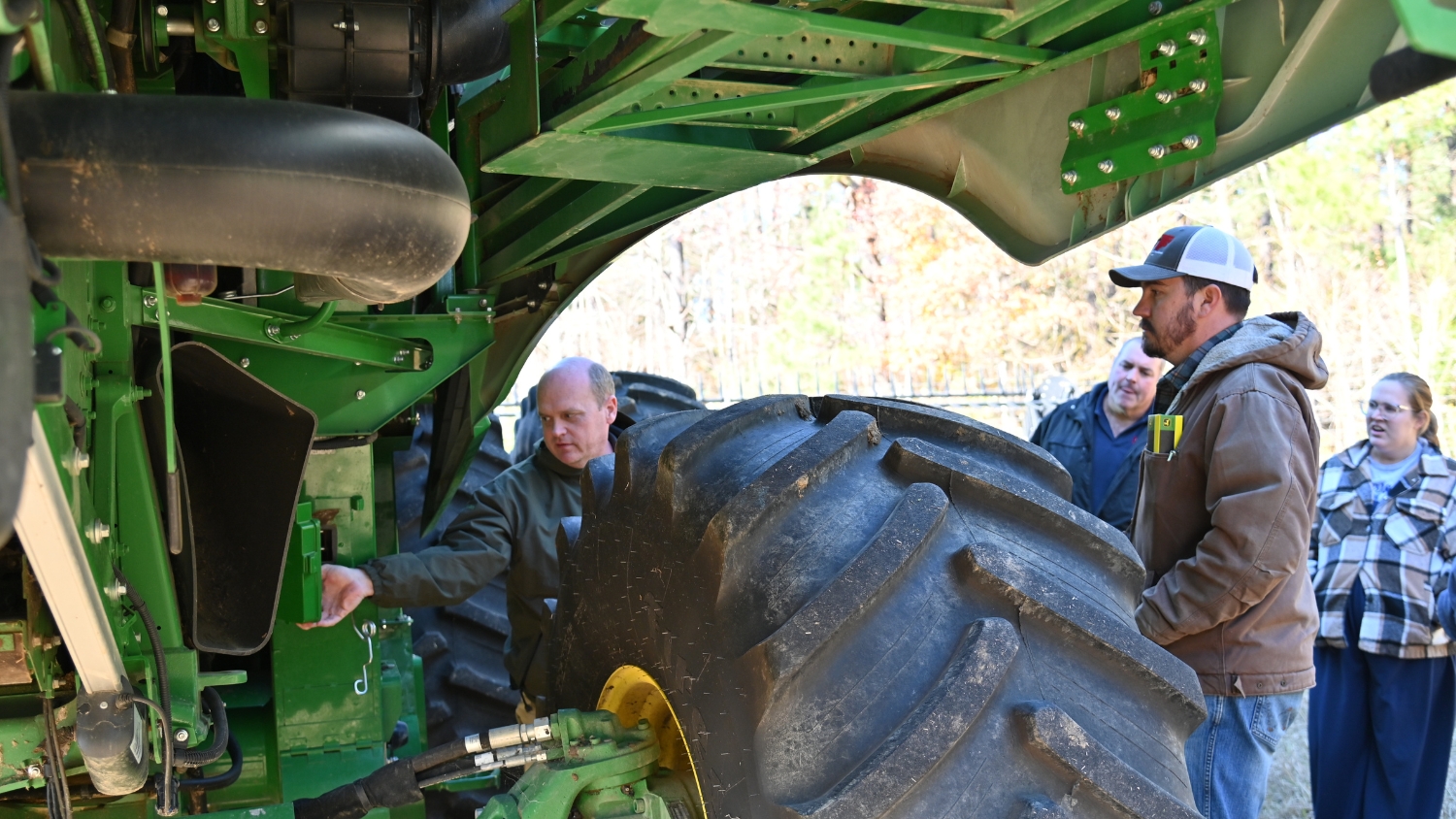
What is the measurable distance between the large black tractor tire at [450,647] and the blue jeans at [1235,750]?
1927 millimetres

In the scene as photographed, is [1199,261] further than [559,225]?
Yes

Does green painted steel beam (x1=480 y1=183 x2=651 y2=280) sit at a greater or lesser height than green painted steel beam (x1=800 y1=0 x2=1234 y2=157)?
lesser

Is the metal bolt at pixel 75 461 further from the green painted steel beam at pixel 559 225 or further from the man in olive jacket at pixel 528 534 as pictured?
the man in olive jacket at pixel 528 534

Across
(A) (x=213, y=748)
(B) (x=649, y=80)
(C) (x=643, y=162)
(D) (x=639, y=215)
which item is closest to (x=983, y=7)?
(B) (x=649, y=80)

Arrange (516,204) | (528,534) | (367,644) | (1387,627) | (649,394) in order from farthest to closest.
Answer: (1387,627) < (649,394) < (528,534) < (367,644) < (516,204)

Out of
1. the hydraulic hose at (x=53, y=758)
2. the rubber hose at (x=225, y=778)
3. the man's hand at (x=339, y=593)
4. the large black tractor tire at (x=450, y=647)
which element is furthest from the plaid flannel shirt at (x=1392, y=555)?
the hydraulic hose at (x=53, y=758)

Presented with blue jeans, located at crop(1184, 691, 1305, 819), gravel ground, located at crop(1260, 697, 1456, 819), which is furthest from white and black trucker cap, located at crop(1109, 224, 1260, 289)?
gravel ground, located at crop(1260, 697, 1456, 819)

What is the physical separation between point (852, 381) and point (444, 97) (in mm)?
10602

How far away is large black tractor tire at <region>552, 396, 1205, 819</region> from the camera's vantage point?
1.76 metres

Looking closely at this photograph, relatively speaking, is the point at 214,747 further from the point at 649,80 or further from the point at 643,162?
the point at 649,80

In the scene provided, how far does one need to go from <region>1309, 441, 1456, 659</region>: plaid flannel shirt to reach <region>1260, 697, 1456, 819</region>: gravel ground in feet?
2.32

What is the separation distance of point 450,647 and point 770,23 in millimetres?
2745

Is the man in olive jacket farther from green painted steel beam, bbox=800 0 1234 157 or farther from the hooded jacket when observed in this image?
the hooded jacket

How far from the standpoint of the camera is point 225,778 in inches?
114
